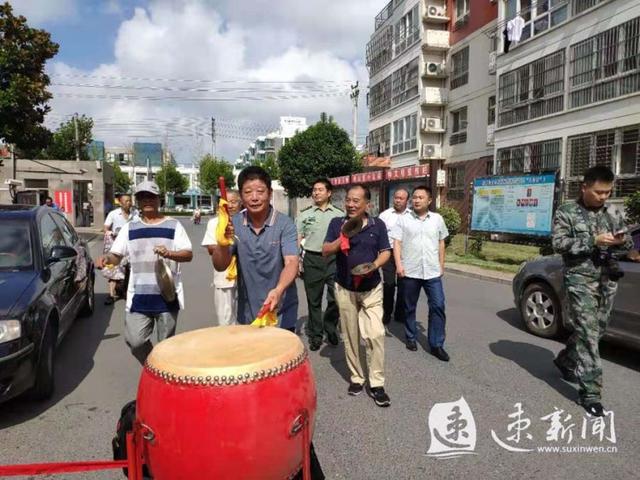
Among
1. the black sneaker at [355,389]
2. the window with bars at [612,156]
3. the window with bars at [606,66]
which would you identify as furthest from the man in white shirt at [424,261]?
the window with bars at [606,66]

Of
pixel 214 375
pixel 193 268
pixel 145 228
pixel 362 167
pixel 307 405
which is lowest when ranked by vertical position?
pixel 193 268

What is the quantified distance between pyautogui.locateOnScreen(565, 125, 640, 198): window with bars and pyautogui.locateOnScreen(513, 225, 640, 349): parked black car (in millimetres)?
9138

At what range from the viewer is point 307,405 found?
2238 millimetres

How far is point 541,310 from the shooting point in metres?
5.95

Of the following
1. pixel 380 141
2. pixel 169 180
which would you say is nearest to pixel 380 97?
pixel 380 141

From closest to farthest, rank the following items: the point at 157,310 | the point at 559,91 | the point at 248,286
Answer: the point at 248,286
the point at 157,310
the point at 559,91

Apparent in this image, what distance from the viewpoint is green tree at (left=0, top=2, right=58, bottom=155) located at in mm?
12156

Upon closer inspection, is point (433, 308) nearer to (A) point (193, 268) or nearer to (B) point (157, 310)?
(B) point (157, 310)

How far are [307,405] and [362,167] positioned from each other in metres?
31.2

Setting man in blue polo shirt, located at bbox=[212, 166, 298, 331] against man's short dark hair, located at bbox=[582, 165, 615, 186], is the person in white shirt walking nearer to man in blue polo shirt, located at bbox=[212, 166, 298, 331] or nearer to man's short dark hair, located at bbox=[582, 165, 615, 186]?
man in blue polo shirt, located at bbox=[212, 166, 298, 331]

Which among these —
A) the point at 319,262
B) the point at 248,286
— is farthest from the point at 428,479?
the point at 319,262

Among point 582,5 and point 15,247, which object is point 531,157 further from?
point 15,247

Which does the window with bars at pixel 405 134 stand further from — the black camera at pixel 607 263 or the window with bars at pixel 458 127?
the black camera at pixel 607 263

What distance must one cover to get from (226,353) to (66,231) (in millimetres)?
4951
